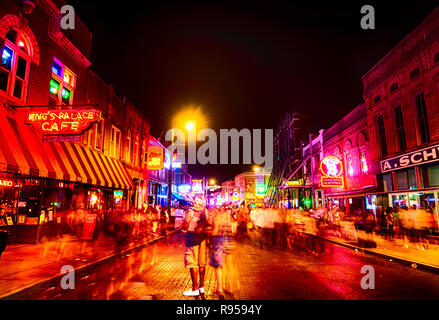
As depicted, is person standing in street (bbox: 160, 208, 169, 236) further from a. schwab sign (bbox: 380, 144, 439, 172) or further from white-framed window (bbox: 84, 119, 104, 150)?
a. schwab sign (bbox: 380, 144, 439, 172)

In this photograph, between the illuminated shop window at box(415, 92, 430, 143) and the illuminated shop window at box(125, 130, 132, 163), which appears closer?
the illuminated shop window at box(415, 92, 430, 143)

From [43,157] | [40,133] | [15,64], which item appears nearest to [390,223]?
[43,157]

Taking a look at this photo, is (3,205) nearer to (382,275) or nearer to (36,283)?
(36,283)

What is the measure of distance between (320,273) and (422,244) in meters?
7.02

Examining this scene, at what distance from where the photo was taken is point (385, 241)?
14.1 metres

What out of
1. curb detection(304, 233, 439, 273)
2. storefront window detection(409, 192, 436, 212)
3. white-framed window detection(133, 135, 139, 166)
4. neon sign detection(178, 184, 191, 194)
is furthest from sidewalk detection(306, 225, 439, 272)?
neon sign detection(178, 184, 191, 194)

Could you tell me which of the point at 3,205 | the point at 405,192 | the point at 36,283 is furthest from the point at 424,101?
the point at 3,205

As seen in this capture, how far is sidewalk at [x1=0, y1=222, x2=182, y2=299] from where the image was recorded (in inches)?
244

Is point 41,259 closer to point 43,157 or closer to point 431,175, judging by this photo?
point 43,157

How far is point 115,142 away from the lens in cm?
2006

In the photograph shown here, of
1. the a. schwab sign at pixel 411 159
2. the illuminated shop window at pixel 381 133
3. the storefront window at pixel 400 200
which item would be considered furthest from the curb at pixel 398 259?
the illuminated shop window at pixel 381 133

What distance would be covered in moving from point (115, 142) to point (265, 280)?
16.3 metres

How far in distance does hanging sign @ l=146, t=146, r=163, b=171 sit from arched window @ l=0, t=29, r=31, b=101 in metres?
13.0

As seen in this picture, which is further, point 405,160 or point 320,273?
point 405,160
